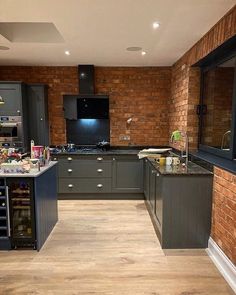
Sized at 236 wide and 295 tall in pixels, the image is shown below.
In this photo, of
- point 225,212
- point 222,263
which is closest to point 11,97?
point 225,212

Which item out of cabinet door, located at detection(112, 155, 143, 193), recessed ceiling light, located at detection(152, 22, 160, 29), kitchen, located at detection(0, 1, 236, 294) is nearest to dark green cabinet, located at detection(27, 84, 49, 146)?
kitchen, located at detection(0, 1, 236, 294)

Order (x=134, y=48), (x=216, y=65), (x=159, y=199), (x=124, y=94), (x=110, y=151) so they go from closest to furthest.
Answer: (x=159, y=199)
(x=216, y=65)
(x=134, y=48)
(x=110, y=151)
(x=124, y=94)

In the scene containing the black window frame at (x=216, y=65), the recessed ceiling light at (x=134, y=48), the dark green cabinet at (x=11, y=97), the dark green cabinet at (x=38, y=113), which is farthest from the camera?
the dark green cabinet at (x=38, y=113)

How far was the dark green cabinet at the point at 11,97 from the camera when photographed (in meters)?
4.46

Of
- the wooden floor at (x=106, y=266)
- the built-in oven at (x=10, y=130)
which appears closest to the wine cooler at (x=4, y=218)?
the wooden floor at (x=106, y=266)

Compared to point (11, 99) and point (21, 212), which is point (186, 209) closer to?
point (21, 212)

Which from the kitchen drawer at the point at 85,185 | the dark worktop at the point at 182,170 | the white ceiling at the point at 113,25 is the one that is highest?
the white ceiling at the point at 113,25

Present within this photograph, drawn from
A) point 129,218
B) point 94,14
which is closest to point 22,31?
point 94,14

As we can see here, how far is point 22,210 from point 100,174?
1880 millimetres

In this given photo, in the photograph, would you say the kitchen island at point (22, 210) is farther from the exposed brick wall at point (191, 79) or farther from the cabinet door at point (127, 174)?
the exposed brick wall at point (191, 79)

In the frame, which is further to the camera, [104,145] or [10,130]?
[104,145]

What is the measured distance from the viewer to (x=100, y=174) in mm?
4520

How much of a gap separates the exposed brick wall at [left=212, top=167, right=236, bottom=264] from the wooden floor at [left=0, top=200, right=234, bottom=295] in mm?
282

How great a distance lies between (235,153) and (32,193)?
90.6 inches
